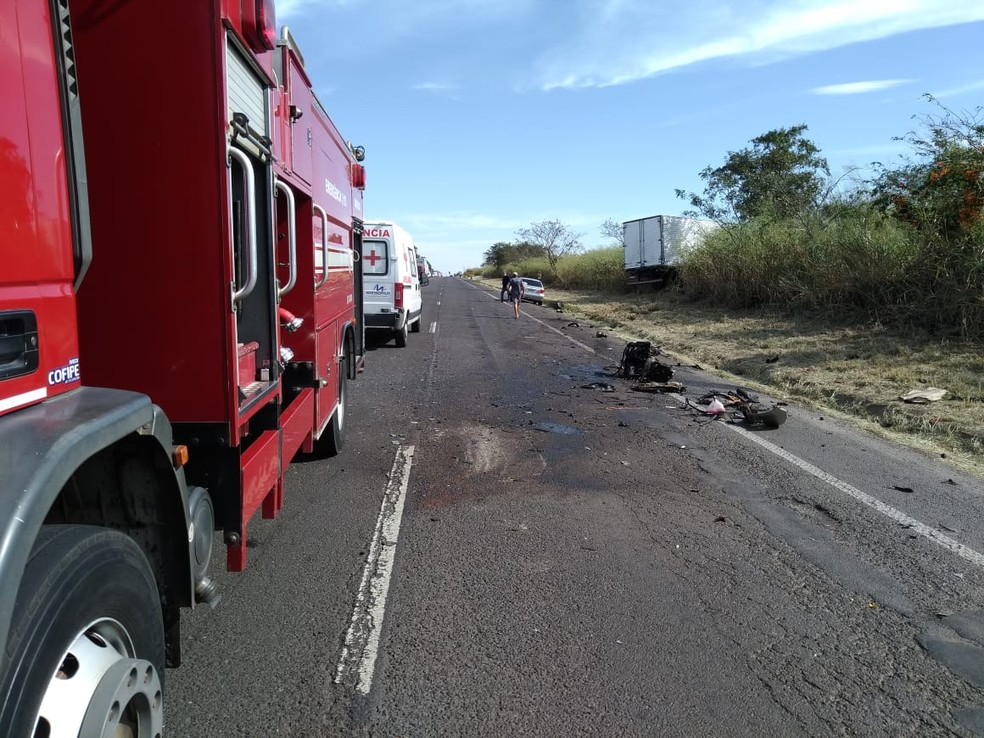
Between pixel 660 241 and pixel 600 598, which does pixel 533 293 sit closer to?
pixel 660 241

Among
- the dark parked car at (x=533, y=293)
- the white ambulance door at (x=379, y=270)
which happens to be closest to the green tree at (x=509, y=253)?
the dark parked car at (x=533, y=293)

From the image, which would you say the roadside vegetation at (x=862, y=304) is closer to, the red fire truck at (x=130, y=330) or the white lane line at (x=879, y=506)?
the white lane line at (x=879, y=506)

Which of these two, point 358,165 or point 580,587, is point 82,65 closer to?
point 580,587

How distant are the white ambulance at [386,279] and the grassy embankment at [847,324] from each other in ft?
19.8

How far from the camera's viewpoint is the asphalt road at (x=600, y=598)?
329 cm

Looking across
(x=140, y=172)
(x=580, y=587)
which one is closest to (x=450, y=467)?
(x=580, y=587)

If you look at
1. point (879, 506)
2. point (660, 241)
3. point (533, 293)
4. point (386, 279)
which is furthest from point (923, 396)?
point (533, 293)

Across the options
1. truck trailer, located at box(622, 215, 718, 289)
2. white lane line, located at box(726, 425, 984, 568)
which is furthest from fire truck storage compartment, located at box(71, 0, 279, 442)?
truck trailer, located at box(622, 215, 718, 289)

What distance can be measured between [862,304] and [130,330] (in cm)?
1793

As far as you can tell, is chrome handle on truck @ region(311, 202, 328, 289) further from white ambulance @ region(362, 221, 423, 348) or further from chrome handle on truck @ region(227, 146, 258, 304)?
white ambulance @ region(362, 221, 423, 348)

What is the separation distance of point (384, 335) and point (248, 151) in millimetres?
14689

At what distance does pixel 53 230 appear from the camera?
6.75 feet

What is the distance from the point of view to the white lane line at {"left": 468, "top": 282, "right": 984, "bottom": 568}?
5.24m

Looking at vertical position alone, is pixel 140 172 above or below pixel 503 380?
above
